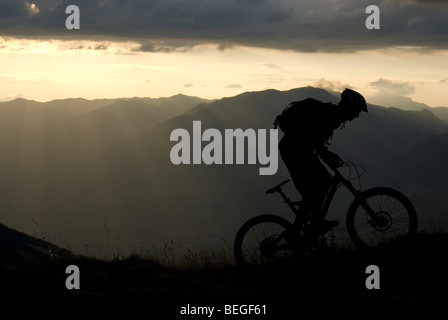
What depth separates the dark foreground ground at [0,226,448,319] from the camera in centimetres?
638

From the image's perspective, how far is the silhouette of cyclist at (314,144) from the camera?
8438 millimetres

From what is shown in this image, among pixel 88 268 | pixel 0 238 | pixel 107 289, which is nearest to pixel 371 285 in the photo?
pixel 107 289

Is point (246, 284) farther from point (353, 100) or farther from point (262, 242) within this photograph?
point (353, 100)

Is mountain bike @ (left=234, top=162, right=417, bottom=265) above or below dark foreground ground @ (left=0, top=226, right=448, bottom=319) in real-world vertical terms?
above

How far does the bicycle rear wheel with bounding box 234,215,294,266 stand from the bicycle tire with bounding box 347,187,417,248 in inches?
43.6

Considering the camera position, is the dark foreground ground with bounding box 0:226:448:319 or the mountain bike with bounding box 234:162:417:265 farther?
the mountain bike with bounding box 234:162:417:265

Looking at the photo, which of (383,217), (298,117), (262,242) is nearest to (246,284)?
(262,242)

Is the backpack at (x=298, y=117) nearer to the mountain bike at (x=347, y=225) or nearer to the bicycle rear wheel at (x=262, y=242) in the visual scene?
the mountain bike at (x=347, y=225)

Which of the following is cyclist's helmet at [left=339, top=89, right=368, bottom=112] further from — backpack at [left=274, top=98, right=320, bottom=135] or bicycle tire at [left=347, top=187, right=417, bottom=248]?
bicycle tire at [left=347, top=187, right=417, bottom=248]

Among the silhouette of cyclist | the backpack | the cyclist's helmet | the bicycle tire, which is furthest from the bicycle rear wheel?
the cyclist's helmet

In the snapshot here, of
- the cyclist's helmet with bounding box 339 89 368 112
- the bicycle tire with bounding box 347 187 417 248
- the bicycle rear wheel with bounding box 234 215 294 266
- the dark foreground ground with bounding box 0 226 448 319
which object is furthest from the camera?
the bicycle rear wheel with bounding box 234 215 294 266

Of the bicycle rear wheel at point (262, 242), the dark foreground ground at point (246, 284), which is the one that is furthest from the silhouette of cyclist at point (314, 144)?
the dark foreground ground at point (246, 284)

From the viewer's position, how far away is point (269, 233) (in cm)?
914

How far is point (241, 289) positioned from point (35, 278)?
3130 mm
